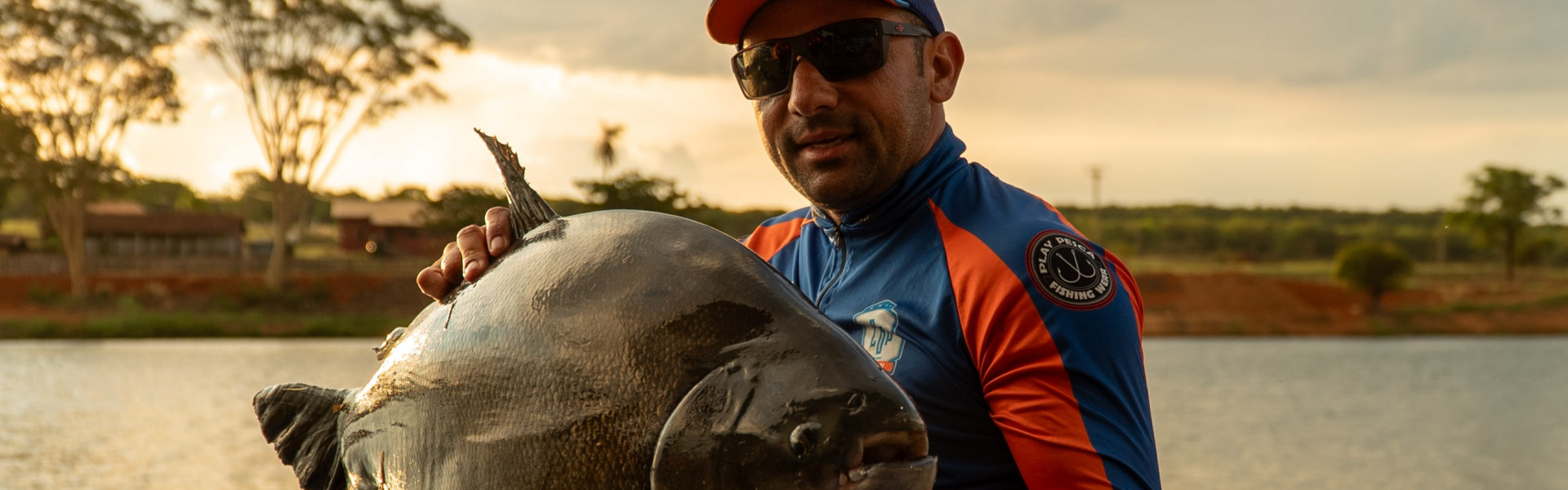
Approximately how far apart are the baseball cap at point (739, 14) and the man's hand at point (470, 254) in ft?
1.91

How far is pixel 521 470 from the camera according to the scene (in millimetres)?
1489

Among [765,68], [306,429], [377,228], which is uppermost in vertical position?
[765,68]

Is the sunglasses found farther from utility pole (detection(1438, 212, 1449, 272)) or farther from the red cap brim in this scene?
utility pole (detection(1438, 212, 1449, 272))

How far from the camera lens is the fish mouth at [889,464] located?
4.36 ft

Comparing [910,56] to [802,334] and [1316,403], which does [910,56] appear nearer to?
[802,334]

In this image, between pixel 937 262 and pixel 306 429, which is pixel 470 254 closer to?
pixel 306 429

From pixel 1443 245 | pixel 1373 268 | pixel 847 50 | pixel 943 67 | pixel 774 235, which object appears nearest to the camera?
pixel 847 50

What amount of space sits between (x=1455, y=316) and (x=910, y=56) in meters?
62.7

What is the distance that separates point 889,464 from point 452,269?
977 mm

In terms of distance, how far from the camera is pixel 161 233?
5434 centimetres

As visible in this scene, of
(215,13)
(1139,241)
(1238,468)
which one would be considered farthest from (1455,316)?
(215,13)

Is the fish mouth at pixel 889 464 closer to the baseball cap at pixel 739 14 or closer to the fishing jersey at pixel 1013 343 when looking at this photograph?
Answer: the fishing jersey at pixel 1013 343

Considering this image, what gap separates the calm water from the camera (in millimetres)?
18281

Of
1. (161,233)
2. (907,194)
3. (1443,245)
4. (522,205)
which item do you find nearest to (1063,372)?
(907,194)
